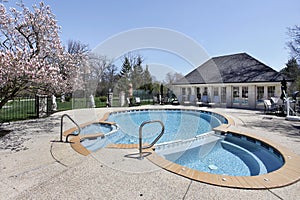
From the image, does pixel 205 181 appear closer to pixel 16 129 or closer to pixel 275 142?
pixel 275 142

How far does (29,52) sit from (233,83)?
14.8 meters

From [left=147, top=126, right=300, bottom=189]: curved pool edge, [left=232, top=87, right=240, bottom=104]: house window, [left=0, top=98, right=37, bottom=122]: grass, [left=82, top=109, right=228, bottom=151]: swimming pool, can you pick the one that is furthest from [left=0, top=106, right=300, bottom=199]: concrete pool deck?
[left=232, top=87, right=240, bottom=104]: house window

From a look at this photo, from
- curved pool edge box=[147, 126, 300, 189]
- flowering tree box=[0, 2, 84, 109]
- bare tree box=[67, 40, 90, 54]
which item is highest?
bare tree box=[67, 40, 90, 54]

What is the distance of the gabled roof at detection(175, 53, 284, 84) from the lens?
1387 centimetres

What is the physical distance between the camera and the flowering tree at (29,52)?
4.76 meters

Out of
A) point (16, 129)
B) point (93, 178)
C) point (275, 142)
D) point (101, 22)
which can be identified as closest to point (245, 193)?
point (93, 178)

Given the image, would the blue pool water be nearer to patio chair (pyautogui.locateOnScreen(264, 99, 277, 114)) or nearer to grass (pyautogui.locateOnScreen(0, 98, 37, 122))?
grass (pyautogui.locateOnScreen(0, 98, 37, 122))

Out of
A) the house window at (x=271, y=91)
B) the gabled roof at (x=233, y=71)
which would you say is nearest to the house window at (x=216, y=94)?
the gabled roof at (x=233, y=71)

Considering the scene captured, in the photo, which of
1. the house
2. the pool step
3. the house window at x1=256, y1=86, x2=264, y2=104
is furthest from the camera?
the house window at x1=256, y1=86, x2=264, y2=104

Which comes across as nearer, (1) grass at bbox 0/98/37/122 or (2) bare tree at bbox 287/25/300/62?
(1) grass at bbox 0/98/37/122

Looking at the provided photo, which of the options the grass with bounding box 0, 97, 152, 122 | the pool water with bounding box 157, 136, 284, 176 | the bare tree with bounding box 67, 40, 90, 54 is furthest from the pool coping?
the bare tree with bounding box 67, 40, 90, 54

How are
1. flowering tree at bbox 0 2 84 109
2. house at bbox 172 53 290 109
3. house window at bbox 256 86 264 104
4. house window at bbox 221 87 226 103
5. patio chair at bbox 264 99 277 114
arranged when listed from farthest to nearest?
house window at bbox 221 87 226 103
house window at bbox 256 86 264 104
house at bbox 172 53 290 109
patio chair at bbox 264 99 277 114
flowering tree at bbox 0 2 84 109

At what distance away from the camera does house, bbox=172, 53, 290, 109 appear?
13445 millimetres

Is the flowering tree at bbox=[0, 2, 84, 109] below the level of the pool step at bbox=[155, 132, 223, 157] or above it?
above
